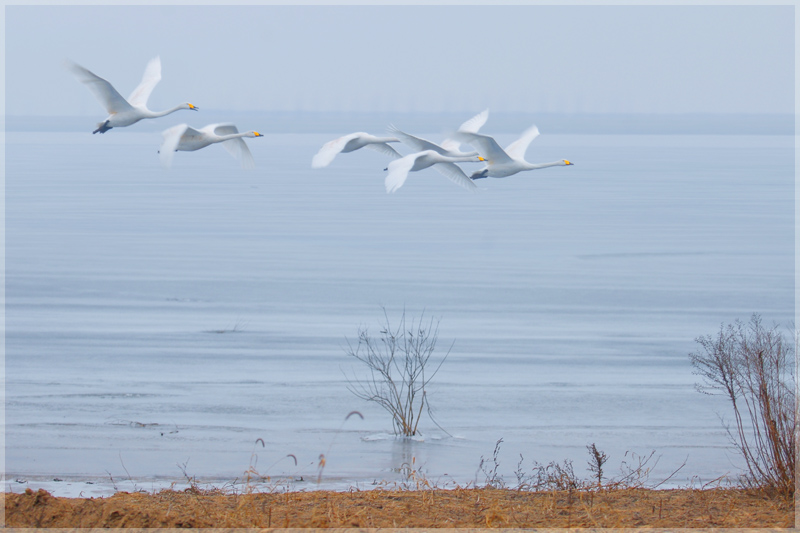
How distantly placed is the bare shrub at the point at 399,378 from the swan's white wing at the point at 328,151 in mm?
5525

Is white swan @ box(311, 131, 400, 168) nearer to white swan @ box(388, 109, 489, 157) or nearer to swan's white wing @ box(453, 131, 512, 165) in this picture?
white swan @ box(388, 109, 489, 157)

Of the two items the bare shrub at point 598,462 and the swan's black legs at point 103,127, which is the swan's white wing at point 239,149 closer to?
the swan's black legs at point 103,127

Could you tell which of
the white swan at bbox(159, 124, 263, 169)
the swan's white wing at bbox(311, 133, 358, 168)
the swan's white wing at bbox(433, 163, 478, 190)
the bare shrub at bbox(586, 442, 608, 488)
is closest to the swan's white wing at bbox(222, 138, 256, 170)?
the white swan at bbox(159, 124, 263, 169)

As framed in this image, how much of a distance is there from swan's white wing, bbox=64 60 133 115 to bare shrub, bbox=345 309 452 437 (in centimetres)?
473

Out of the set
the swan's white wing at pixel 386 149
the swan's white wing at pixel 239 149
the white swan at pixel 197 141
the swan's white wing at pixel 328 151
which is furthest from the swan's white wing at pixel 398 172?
the swan's white wing at pixel 239 149

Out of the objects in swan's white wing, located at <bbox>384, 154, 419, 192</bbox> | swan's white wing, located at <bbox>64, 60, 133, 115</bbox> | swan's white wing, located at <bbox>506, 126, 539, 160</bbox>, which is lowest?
swan's white wing, located at <bbox>384, 154, 419, 192</bbox>

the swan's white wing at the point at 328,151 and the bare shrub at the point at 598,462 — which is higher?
the swan's white wing at the point at 328,151

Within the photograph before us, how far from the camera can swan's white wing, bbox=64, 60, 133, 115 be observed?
8945 mm

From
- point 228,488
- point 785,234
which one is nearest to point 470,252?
point 785,234

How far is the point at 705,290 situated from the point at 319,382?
Answer: 51.4ft

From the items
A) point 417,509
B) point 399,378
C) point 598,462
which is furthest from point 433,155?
point 399,378

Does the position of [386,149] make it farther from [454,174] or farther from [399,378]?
[399,378]

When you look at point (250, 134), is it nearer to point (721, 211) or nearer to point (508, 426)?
point (508, 426)

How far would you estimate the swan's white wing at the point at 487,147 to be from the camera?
376 inches
